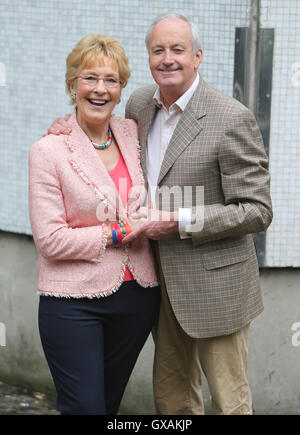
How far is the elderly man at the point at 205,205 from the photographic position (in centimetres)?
305

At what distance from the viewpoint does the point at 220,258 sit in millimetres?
3168

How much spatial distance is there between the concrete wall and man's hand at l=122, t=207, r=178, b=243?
1.27 m

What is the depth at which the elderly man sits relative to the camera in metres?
3.05

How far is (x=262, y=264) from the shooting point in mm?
4129

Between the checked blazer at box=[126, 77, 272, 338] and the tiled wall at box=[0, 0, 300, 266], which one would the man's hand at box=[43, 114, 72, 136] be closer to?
the checked blazer at box=[126, 77, 272, 338]

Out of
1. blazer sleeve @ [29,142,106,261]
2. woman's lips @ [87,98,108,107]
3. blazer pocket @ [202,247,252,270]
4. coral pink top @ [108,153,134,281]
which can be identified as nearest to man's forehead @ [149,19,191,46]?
woman's lips @ [87,98,108,107]

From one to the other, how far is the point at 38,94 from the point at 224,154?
1.80 metres

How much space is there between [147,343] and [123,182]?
1.59 metres

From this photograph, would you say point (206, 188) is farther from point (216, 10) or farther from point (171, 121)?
point (216, 10)

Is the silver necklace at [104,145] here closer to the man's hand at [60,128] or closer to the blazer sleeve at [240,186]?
the man's hand at [60,128]

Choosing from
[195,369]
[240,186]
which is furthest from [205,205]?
[195,369]

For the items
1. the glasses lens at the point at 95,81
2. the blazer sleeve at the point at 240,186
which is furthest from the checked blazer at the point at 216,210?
the glasses lens at the point at 95,81

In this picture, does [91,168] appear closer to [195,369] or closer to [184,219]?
[184,219]
